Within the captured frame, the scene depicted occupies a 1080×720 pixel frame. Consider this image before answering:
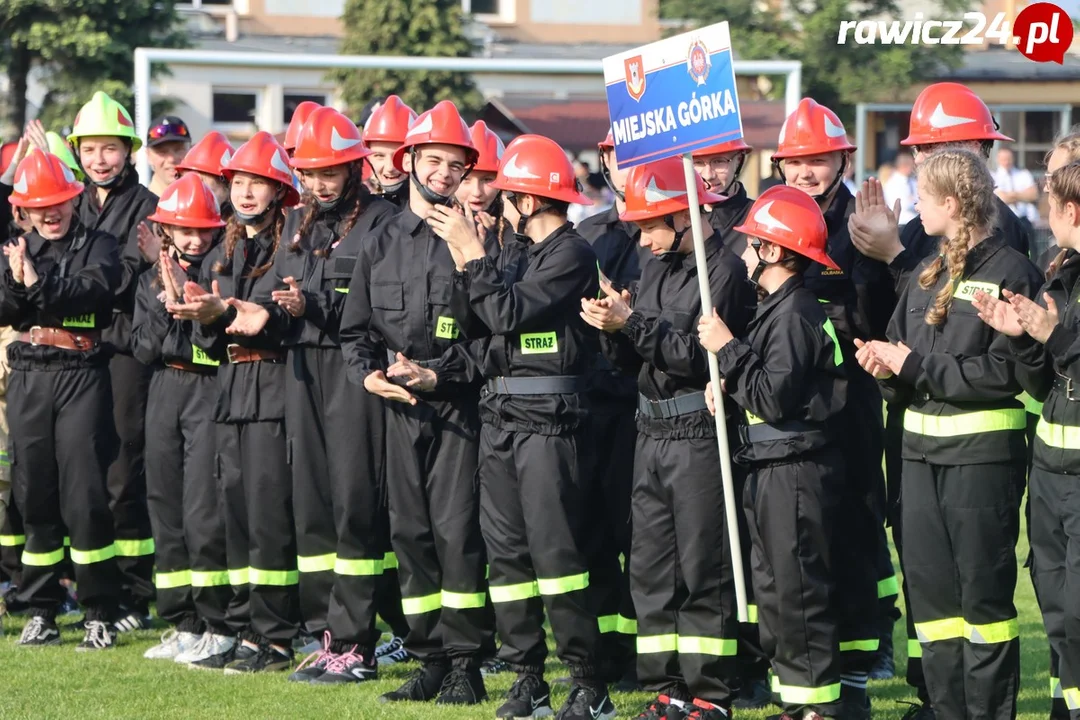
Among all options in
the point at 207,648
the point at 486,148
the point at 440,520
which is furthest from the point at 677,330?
the point at 207,648

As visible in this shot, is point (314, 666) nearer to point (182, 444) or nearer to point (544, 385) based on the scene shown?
point (182, 444)

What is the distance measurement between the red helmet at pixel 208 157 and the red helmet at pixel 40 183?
0.71m

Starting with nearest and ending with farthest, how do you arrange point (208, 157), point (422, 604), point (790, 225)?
point (790, 225)
point (422, 604)
point (208, 157)

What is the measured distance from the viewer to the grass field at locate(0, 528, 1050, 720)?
8016mm

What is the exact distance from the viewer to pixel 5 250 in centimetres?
972

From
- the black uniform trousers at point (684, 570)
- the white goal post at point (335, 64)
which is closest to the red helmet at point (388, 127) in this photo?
the black uniform trousers at point (684, 570)

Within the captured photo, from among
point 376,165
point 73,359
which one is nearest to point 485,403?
point 376,165

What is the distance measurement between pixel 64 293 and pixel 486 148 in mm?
2484

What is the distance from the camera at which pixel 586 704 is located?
7.82m

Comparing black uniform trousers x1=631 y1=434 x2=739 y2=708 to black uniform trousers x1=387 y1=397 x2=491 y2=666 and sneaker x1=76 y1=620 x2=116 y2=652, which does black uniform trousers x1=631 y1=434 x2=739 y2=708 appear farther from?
sneaker x1=76 y1=620 x2=116 y2=652

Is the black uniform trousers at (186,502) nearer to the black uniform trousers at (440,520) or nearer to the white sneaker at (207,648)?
the white sneaker at (207,648)

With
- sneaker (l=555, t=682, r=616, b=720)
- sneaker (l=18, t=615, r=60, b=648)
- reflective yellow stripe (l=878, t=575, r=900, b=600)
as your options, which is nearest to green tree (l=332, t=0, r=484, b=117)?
sneaker (l=18, t=615, r=60, b=648)

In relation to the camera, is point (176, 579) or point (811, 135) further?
point (176, 579)

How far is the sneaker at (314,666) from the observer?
8.75 m
